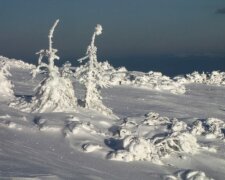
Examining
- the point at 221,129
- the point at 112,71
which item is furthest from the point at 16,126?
the point at 112,71

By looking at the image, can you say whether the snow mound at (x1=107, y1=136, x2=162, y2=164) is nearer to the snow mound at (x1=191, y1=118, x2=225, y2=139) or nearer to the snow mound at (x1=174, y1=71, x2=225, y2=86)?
the snow mound at (x1=191, y1=118, x2=225, y2=139)

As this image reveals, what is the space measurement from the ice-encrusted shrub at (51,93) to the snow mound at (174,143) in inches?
205

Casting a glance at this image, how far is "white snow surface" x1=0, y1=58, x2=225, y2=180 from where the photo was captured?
58.6ft

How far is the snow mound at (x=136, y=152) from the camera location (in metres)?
20.3

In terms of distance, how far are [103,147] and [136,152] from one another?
5.09 feet

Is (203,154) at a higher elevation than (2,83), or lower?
lower

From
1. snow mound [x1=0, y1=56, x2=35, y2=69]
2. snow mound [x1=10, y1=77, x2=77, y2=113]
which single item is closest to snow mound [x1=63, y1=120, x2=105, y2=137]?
snow mound [x1=10, y1=77, x2=77, y2=113]

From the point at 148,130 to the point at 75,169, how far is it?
25.1 ft

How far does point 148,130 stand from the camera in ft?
81.5

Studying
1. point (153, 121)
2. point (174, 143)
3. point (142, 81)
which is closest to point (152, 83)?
point (142, 81)

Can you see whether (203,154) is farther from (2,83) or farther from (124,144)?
(2,83)

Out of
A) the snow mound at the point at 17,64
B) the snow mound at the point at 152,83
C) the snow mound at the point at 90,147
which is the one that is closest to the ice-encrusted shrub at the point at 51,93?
the snow mound at the point at 90,147

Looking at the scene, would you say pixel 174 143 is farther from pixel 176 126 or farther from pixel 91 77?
pixel 91 77

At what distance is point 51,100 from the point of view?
25297 millimetres
